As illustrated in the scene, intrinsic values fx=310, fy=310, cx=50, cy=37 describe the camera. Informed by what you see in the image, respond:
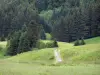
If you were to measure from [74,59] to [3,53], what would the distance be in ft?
185

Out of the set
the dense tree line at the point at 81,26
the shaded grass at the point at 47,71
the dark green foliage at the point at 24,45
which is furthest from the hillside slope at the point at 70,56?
the dense tree line at the point at 81,26

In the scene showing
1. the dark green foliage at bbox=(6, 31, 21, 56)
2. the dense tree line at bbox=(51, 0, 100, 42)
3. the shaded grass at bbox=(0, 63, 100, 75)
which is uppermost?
the shaded grass at bbox=(0, 63, 100, 75)

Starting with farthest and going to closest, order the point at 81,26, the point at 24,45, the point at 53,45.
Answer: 1. the point at 81,26
2. the point at 24,45
3. the point at 53,45

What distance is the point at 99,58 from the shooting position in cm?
4988

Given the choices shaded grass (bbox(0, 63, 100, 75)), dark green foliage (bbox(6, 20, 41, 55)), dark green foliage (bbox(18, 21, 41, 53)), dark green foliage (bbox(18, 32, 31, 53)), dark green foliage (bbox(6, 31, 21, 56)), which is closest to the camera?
shaded grass (bbox(0, 63, 100, 75))

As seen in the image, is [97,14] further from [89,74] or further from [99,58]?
[89,74]

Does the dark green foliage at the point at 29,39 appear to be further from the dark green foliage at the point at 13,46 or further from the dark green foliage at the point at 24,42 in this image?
the dark green foliage at the point at 13,46

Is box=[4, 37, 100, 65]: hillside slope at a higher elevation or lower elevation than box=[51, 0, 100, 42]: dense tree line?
higher

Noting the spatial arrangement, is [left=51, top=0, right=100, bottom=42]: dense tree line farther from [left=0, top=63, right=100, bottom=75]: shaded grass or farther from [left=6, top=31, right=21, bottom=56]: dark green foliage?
[left=0, top=63, right=100, bottom=75]: shaded grass

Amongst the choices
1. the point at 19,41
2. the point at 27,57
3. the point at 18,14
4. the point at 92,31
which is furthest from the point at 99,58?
the point at 18,14

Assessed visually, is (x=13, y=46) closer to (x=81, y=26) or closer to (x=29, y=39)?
(x=29, y=39)

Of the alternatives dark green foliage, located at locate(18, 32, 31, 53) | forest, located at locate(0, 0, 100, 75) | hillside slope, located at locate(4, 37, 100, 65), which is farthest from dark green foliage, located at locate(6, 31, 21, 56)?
hillside slope, located at locate(4, 37, 100, 65)

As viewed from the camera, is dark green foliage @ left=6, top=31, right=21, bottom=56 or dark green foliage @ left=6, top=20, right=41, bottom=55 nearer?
dark green foliage @ left=6, top=20, right=41, bottom=55

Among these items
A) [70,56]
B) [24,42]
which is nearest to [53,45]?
[24,42]
